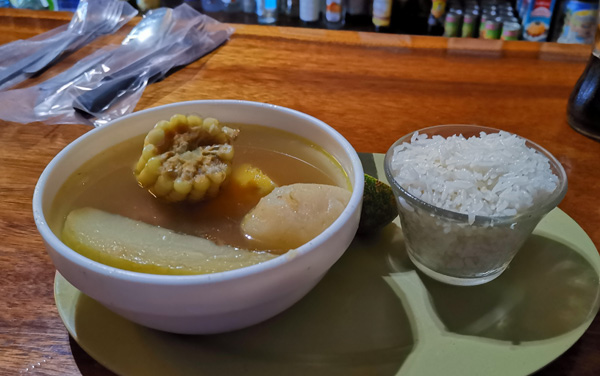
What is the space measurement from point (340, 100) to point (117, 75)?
1.73 feet

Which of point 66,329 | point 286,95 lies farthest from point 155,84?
point 66,329

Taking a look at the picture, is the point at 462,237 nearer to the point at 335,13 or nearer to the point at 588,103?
the point at 588,103

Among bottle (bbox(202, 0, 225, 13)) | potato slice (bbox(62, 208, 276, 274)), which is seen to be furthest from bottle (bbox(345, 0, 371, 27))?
potato slice (bbox(62, 208, 276, 274))

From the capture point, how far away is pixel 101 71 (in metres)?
1.20

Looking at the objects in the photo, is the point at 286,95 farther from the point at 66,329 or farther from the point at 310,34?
the point at 66,329

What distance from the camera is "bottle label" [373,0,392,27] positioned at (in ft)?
7.13

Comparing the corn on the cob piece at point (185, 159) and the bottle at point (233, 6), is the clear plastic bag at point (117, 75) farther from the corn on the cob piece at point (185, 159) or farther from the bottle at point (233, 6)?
the bottle at point (233, 6)

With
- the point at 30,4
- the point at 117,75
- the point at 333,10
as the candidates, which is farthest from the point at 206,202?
the point at 333,10

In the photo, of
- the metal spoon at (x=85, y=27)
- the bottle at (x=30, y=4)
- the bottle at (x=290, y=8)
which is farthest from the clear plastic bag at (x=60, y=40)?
the bottle at (x=290, y=8)

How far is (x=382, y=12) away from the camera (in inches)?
86.1

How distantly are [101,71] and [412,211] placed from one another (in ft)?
2.97

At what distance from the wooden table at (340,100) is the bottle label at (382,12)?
834mm

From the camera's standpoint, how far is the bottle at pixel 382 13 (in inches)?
85.5

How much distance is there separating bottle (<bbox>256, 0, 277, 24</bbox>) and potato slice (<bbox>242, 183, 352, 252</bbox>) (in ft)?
5.96
